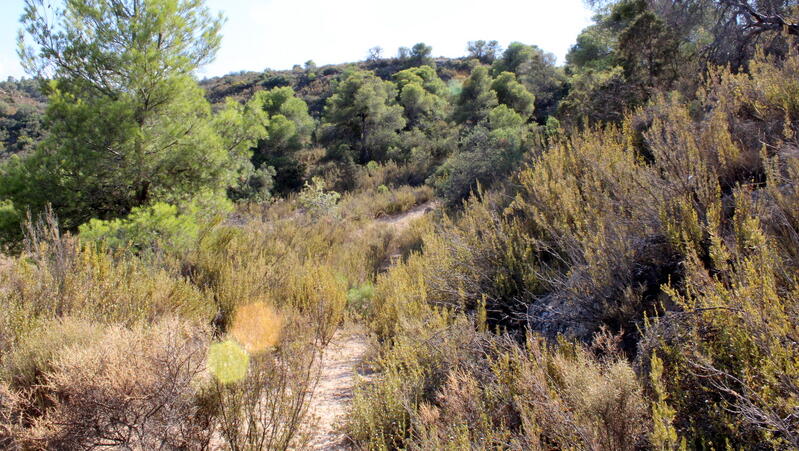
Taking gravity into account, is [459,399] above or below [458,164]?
below

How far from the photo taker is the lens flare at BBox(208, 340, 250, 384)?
240 cm

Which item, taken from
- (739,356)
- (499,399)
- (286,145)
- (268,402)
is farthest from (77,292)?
(286,145)

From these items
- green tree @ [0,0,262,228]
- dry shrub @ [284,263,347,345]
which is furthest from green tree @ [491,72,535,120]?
dry shrub @ [284,263,347,345]

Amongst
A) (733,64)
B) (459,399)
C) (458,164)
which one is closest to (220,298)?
(459,399)

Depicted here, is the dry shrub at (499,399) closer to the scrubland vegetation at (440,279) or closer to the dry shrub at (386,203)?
the scrubland vegetation at (440,279)

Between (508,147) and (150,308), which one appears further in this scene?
(508,147)

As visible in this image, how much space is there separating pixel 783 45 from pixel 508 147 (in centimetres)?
529

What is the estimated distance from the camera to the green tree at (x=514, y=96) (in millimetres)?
24391

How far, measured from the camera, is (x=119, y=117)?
6.02 metres

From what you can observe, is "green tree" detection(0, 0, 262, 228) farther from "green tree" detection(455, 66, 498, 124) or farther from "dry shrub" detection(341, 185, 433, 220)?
"green tree" detection(455, 66, 498, 124)

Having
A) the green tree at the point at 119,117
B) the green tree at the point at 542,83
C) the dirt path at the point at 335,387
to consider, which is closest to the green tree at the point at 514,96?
the green tree at the point at 542,83

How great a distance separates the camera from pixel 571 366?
2.05 m

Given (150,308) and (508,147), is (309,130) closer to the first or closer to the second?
(508,147)

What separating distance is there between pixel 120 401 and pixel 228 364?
551 mm
